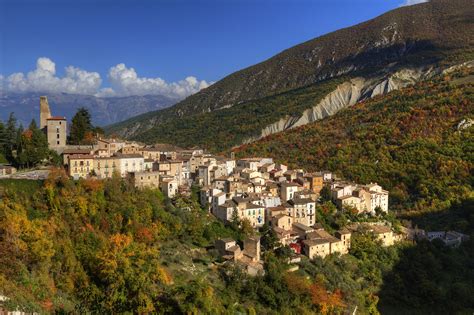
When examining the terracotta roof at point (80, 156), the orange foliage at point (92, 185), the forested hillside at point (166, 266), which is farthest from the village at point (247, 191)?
the orange foliage at point (92, 185)

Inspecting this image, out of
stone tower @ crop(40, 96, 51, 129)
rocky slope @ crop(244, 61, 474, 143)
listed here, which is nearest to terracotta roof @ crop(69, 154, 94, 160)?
stone tower @ crop(40, 96, 51, 129)

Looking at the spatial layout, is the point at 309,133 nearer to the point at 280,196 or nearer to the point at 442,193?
the point at 442,193

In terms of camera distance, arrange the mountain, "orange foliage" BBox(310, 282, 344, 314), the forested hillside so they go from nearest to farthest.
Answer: the forested hillside
"orange foliage" BBox(310, 282, 344, 314)
the mountain

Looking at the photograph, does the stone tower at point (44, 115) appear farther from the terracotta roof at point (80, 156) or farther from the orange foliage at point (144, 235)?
the orange foliage at point (144, 235)

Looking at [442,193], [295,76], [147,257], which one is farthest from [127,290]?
[295,76]

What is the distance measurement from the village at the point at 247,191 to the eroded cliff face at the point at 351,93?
57396 mm

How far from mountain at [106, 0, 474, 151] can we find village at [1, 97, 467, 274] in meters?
50.8

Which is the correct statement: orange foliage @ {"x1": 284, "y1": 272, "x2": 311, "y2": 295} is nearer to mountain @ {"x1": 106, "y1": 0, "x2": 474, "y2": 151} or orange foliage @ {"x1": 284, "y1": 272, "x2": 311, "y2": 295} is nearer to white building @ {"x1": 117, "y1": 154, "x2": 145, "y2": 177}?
white building @ {"x1": 117, "y1": 154, "x2": 145, "y2": 177}

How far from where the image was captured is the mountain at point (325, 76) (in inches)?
4131

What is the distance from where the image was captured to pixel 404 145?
61031mm

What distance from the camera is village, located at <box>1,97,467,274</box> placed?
106 ft

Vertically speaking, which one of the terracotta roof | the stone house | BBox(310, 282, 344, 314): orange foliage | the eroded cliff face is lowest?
BBox(310, 282, 344, 314): orange foliage

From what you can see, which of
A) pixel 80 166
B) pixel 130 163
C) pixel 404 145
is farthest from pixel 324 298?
pixel 404 145

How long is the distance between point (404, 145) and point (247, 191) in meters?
32.4
